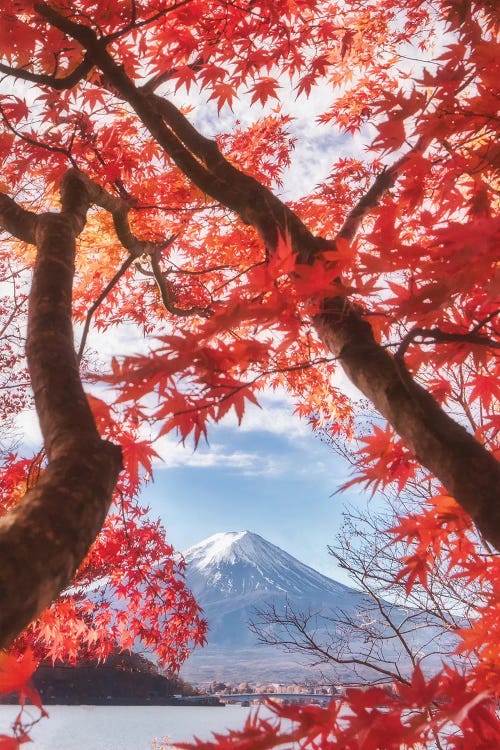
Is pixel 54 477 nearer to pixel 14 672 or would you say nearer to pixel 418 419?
pixel 14 672

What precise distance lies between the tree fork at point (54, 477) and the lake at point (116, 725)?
202ft

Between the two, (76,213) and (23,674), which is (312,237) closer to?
(76,213)

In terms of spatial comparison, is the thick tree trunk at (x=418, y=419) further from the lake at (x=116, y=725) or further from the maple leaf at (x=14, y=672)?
the lake at (x=116, y=725)

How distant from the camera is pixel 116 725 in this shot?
7462 centimetres

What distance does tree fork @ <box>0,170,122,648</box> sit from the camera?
1.16 meters

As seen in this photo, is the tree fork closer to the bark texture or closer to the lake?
the bark texture

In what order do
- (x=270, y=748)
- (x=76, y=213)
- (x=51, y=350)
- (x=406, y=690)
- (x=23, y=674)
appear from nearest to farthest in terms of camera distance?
(x=270, y=748) < (x=406, y=690) < (x=23, y=674) < (x=51, y=350) < (x=76, y=213)

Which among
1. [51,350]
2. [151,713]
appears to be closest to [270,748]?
[51,350]

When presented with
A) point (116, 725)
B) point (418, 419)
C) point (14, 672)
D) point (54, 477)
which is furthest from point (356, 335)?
point (116, 725)

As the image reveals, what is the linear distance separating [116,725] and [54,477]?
309 feet

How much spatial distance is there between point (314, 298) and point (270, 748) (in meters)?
1.60

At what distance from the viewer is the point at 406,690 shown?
145 cm

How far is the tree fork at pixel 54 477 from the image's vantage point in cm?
116

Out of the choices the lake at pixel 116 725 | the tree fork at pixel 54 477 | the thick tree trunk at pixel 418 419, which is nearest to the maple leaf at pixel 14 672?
the tree fork at pixel 54 477
